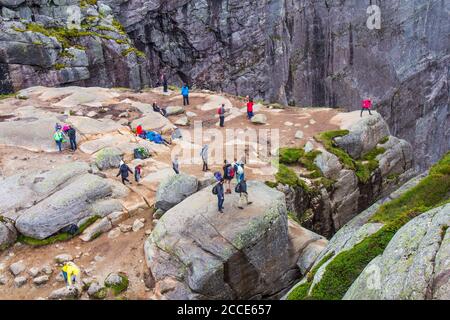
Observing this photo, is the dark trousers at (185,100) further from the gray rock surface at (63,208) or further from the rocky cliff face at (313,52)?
the rocky cliff face at (313,52)

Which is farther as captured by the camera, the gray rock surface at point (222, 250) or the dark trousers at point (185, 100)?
the dark trousers at point (185, 100)

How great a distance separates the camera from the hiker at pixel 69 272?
21828 millimetres

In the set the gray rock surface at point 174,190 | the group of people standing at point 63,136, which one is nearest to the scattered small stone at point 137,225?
the gray rock surface at point 174,190

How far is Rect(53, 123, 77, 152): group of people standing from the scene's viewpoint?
34.5 m

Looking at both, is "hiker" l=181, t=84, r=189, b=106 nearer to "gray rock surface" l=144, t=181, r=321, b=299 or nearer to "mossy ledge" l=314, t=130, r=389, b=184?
"mossy ledge" l=314, t=130, r=389, b=184

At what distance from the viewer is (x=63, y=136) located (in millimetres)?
35000

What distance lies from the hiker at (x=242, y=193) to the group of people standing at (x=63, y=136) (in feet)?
52.8

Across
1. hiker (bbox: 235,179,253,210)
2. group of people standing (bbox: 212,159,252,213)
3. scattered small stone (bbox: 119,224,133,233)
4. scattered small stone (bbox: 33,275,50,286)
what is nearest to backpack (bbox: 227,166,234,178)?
group of people standing (bbox: 212,159,252,213)

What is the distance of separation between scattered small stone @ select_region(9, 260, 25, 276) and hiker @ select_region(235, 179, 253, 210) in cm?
1193

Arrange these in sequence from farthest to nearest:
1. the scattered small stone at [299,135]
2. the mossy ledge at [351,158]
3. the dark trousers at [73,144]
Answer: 1. the scattered small stone at [299,135]
2. the mossy ledge at [351,158]
3. the dark trousers at [73,144]

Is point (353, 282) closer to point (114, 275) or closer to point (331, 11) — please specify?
point (114, 275)
